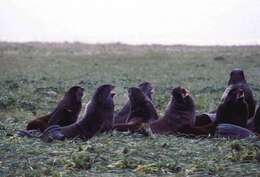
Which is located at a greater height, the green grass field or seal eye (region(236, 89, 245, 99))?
seal eye (region(236, 89, 245, 99))

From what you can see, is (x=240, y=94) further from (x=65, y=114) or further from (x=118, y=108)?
(x=118, y=108)

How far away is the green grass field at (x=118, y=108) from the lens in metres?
8.35

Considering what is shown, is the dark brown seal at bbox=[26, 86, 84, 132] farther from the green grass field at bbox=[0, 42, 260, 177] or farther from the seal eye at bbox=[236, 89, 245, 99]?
the seal eye at bbox=[236, 89, 245, 99]

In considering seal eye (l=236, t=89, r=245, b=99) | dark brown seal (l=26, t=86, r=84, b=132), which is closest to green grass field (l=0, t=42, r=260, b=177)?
dark brown seal (l=26, t=86, r=84, b=132)

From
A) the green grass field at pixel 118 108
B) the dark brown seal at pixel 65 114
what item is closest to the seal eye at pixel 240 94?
the green grass field at pixel 118 108

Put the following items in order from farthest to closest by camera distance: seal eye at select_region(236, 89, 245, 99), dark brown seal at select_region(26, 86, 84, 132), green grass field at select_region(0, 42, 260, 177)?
1. dark brown seal at select_region(26, 86, 84, 132)
2. seal eye at select_region(236, 89, 245, 99)
3. green grass field at select_region(0, 42, 260, 177)

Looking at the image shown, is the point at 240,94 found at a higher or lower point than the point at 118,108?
higher

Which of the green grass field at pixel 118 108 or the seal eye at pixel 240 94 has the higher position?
the seal eye at pixel 240 94

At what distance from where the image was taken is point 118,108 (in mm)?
18531

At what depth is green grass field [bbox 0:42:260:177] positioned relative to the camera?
8.35 meters

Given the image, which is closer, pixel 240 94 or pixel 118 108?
pixel 240 94

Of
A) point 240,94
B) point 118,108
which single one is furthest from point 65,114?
point 118,108

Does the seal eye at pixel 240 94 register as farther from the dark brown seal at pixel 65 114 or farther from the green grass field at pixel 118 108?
the dark brown seal at pixel 65 114

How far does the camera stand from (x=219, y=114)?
1217cm
